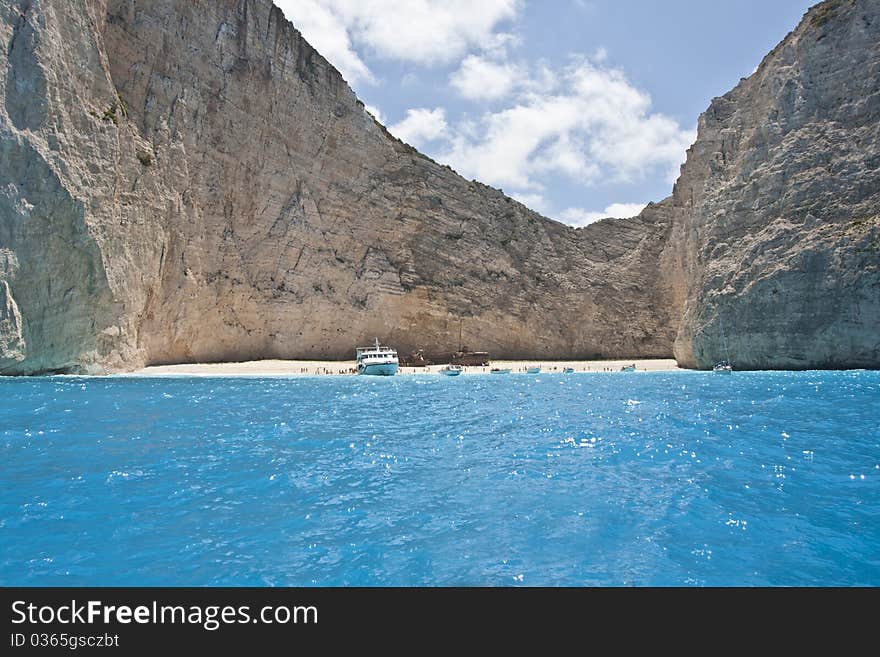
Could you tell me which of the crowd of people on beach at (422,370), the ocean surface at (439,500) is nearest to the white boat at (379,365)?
the crowd of people on beach at (422,370)

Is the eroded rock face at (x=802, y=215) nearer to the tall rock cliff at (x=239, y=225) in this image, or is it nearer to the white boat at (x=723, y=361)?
the white boat at (x=723, y=361)

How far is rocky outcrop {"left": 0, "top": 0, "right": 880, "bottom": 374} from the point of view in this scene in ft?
113

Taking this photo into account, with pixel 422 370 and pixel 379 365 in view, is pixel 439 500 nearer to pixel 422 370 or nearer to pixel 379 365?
pixel 379 365

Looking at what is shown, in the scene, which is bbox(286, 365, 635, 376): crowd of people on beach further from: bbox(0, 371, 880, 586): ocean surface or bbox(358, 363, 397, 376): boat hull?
bbox(0, 371, 880, 586): ocean surface

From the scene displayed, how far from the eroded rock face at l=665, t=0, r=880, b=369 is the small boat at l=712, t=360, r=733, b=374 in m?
0.91

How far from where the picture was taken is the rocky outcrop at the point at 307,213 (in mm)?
34562

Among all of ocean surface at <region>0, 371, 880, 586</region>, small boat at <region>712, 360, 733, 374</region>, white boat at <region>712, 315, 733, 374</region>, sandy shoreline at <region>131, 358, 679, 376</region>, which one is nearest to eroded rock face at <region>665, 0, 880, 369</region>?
white boat at <region>712, 315, 733, 374</region>

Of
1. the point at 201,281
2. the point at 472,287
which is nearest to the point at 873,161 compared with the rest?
the point at 472,287

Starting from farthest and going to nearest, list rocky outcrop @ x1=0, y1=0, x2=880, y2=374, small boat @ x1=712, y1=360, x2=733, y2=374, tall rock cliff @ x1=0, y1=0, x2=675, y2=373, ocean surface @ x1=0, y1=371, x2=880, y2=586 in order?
small boat @ x1=712, y1=360, x2=733, y2=374
rocky outcrop @ x1=0, y1=0, x2=880, y2=374
tall rock cliff @ x1=0, y1=0, x2=675, y2=373
ocean surface @ x1=0, y1=371, x2=880, y2=586

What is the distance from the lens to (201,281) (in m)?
43.8

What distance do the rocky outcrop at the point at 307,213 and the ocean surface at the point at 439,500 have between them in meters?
23.3

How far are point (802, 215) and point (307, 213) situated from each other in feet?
143

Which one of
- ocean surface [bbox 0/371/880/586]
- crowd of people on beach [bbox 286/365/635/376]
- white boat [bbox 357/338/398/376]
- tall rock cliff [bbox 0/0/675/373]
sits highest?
tall rock cliff [bbox 0/0/675/373]
